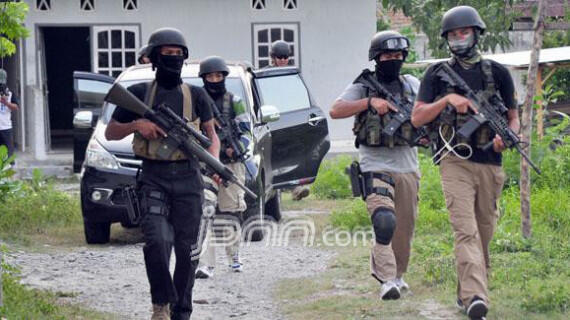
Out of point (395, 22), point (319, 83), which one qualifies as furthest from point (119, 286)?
point (395, 22)

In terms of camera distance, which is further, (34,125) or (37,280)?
(34,125)

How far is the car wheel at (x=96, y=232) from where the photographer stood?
12.2 metres

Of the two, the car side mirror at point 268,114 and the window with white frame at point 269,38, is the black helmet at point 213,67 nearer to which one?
the car side mirror at point 268,114

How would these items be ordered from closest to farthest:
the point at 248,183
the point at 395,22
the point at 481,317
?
the point at 481,317
the point at 248,183
the point at 395,22

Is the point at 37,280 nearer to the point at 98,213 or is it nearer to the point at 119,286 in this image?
the point at 119,286

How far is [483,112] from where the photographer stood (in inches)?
305

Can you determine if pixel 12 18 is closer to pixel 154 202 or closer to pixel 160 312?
pixel 154 202

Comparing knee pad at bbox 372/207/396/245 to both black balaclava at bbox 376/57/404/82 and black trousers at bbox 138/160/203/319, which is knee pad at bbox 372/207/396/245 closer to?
black balaclava at bbox 376/57/404/82

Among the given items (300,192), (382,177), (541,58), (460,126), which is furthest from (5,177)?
(541,58)

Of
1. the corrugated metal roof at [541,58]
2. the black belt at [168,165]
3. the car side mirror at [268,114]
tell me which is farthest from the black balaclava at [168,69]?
the corrugated metal roof at [541,58]

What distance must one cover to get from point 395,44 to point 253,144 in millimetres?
3555

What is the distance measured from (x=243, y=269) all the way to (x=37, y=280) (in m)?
1.82

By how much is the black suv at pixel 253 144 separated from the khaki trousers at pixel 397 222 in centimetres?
306

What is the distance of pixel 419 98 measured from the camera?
314 inches
